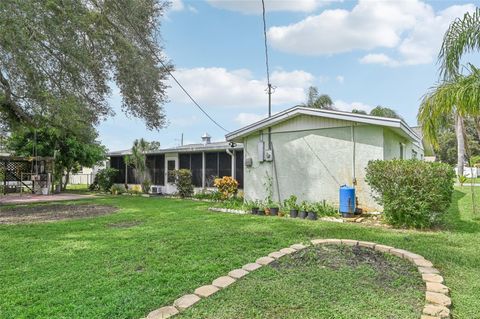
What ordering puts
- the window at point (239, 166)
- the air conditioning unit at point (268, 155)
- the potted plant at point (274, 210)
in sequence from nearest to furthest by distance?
1. the potted plant at point (274, 210)
2. the air conditioning unit at point (268, 155)
3. the window at point (239, 166)

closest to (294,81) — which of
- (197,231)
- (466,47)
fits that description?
(466,47)

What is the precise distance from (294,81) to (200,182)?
763 centimetres

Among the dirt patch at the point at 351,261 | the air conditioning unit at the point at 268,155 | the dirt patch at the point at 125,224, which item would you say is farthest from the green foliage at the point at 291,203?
the dirt patch at the point at 125,224

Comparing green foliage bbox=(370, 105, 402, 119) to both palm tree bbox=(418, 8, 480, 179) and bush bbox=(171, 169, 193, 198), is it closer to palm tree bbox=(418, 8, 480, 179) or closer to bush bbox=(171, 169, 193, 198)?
bush bbox=(171, 169, 193, 198)

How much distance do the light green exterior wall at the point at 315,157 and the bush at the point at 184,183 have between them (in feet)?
15.3

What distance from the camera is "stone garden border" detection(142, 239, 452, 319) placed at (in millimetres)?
2799

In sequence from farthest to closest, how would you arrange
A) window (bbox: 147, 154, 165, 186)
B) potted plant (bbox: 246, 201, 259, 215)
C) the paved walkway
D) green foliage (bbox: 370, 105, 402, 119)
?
green foliage (bbox: 370, 105, 402, 119) < window (bbox: 147, 154, 165, 186) < the paved walkway < potted plant (bbox: 246, 201, 259, 215)

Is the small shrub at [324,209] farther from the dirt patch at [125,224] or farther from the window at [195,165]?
the window at [195,165]

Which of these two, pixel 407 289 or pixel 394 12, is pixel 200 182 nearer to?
pixel 394 12

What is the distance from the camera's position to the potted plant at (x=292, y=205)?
860 centimetres

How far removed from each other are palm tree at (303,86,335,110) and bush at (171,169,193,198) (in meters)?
10.1

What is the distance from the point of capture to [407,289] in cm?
329

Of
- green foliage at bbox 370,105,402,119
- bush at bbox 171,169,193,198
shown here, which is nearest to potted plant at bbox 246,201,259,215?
bush at bbox 171,169,193,198

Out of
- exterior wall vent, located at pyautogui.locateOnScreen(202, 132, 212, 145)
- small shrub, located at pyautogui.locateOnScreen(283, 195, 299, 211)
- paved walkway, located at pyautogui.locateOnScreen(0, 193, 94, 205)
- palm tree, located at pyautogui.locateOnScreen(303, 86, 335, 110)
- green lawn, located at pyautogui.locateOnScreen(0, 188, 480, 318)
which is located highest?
palm tree, located at pyautogui.locateOnScreen(303, 86, 335, 110)
